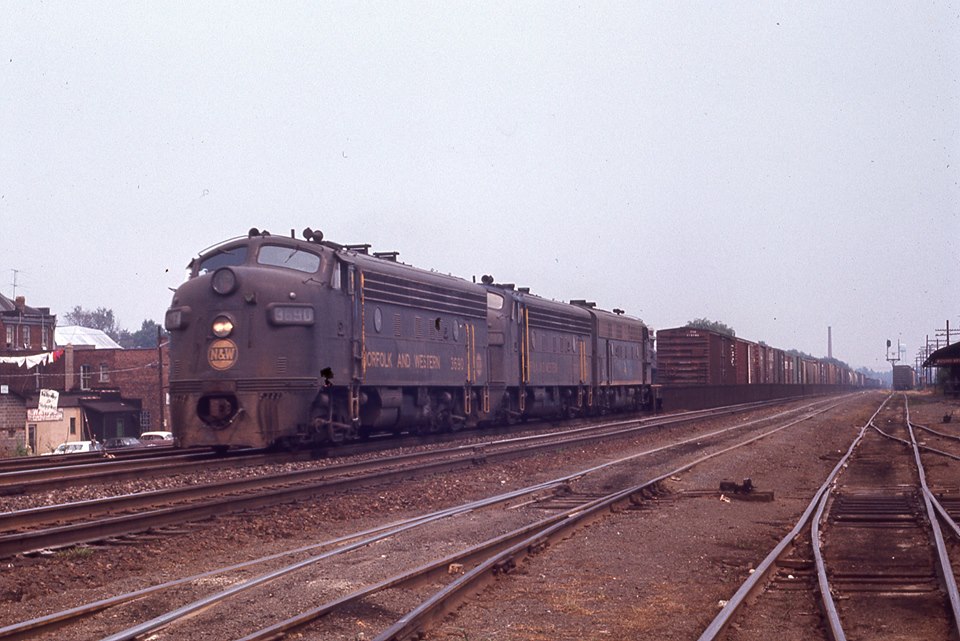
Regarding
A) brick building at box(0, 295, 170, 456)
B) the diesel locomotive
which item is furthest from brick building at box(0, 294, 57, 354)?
the diesel locomotive

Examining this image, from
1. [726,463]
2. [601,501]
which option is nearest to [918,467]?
[726,463]

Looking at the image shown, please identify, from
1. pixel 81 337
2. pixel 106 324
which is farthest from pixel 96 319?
pixel 81 337

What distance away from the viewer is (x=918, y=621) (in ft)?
21.2

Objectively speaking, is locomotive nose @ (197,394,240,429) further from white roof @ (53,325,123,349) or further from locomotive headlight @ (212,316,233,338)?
white roof @ (53,325,123,349)

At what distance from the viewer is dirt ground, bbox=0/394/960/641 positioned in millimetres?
6582

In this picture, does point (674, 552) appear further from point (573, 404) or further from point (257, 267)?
point (573, 404)

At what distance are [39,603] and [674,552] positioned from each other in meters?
5.52

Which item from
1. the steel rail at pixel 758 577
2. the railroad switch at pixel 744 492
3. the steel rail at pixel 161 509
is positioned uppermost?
the steel rail at pixel 161 509

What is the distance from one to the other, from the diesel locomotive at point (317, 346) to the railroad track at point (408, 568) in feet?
15.2

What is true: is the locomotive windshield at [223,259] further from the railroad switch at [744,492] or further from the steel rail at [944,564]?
the steel rail at [944,564]

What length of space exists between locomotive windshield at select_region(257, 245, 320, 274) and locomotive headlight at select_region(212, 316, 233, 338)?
1300 millimetres

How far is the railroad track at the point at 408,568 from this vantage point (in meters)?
6.11

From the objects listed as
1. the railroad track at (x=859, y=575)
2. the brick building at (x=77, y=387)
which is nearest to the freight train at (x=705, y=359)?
the brick building at (x=77, y=387)

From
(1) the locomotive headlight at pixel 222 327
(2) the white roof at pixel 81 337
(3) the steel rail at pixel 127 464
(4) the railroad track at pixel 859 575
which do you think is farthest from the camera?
(2) the white roof at pixel 81 337
